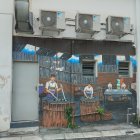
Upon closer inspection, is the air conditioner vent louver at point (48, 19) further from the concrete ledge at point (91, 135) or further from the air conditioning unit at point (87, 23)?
the concrete ledge at point (91, 135)

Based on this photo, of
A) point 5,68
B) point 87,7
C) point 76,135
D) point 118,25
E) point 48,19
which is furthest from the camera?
point 87,7

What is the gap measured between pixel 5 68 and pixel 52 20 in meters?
2.45

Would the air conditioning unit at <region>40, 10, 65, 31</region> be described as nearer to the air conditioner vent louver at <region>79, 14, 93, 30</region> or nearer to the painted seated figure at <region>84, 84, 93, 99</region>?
the air conditioner vent louver at <region>79, 14, 93, 30</region>

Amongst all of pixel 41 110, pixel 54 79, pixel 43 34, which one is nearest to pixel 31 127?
pixel 41 110

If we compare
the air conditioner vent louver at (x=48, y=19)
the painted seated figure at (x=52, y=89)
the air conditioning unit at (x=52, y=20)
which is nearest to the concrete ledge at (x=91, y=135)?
the painted seated figure at (x=52, y=89)

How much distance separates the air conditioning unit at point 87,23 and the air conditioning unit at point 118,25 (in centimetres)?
48

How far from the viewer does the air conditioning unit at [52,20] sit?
9.20 meters

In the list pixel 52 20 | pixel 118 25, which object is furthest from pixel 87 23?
pixel 52 20

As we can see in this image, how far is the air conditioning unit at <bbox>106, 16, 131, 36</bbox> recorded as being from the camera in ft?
32.1

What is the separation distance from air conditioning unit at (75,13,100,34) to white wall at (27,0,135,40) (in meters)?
0.47

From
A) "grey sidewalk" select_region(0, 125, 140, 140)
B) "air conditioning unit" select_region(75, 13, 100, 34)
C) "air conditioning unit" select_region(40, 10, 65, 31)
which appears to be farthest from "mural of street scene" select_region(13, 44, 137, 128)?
"air conditioning unit" select_region(75, 13, 100, 34)

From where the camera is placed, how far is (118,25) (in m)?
9.81

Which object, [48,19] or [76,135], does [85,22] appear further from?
[76,135]

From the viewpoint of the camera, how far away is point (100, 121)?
33.0ft
